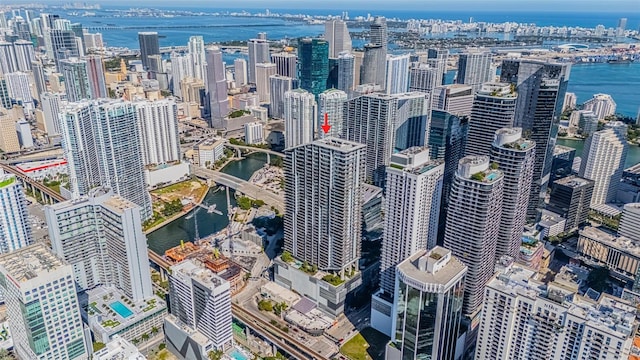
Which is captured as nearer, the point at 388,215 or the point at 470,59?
the point at 388,215

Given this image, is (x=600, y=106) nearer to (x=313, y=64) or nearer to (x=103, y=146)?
(x=313, y=64)

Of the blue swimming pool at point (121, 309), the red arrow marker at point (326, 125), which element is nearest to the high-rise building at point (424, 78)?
the red arrow marker at point (326, 125)

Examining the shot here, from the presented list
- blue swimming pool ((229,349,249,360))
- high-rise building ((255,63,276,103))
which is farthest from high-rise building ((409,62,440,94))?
blue swimming pool ((229,349,249,360))

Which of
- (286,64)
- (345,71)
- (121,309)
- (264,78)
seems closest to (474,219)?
(121,309)

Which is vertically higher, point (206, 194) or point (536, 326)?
point (536, 326)

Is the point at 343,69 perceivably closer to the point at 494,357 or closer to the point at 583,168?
the point at 583,168

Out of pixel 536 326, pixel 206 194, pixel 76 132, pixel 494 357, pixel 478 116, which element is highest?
pixel 478 116

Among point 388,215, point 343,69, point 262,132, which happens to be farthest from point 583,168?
point 262,132
